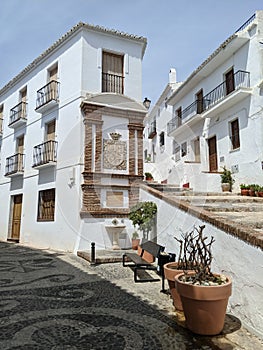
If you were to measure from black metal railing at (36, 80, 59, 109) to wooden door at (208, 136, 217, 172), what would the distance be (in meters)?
8.08

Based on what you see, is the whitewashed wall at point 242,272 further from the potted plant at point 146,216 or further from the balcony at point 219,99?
the balcony at point 219,99

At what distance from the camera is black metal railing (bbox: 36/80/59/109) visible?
11555mm

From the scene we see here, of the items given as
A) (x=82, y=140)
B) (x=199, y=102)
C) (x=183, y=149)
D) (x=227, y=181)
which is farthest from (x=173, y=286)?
(x=183, y=149)

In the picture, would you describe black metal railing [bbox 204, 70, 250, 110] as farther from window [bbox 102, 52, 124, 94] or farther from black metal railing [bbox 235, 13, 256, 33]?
window [bbox 102, 52, 124, 94]

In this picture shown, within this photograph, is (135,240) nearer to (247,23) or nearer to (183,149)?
(183,149)

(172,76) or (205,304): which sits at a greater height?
(172,76)

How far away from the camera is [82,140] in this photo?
9.94m

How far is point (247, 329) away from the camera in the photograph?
3.29 m

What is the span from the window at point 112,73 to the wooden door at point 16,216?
6.91 meters

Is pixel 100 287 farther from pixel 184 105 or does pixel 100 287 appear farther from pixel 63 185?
pixel 184 105

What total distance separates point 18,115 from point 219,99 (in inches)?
400

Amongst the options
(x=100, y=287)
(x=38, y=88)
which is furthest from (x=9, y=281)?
(x=38, y=88)

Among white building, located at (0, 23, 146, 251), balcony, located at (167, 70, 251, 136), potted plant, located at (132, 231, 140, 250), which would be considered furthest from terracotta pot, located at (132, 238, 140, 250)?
balcony, located at (167, 70, 251, 136)

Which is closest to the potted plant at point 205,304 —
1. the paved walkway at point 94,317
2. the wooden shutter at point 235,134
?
the paved walkway at point 94,317
